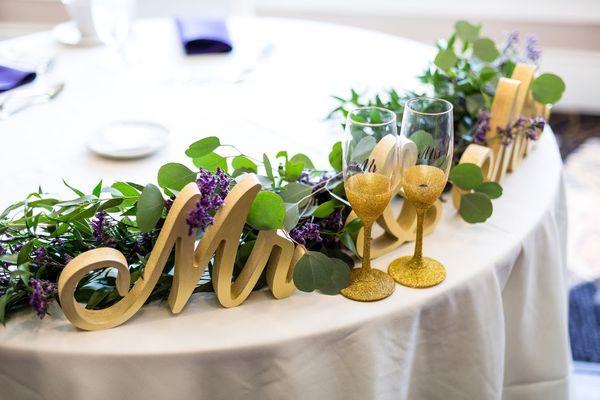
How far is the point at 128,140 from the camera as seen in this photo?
54.2 inches

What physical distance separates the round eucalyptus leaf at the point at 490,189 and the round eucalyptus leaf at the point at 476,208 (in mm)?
19

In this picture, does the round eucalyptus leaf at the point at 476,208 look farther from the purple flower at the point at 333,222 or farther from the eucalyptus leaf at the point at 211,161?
the eucalyptus leaf at the point at 211,161

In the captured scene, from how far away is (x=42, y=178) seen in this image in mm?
1251

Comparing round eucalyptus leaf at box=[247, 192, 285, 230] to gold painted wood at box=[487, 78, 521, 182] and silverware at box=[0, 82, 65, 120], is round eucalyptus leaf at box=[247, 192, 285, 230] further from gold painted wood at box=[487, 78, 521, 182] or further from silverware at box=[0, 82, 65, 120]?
silverware at box=[0, 82, 65, 120]

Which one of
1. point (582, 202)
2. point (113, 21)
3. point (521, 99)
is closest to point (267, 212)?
point (521, 99)

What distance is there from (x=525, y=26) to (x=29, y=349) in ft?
11.4

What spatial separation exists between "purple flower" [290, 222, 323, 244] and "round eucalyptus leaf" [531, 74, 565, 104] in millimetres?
647

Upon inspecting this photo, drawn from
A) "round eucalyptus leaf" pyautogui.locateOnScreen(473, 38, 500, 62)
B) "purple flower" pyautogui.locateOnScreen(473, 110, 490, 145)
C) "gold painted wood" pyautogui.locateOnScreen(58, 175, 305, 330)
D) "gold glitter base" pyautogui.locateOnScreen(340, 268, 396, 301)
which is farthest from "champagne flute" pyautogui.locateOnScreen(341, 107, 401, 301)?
"round eucalyptus leaf" pyautogui.locateOnScreen(473, 38, 500, 62)

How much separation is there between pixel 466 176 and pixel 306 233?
13.0 inches

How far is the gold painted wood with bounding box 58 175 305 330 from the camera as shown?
86 cm

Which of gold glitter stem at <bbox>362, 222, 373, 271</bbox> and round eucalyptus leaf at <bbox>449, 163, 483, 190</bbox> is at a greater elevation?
round eucalyptus leaf at <bbox>449, 163, 483, 190</bbox>

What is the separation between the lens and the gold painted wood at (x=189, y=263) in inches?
33.8

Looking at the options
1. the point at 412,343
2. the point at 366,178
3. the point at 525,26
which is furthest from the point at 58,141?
the point at 525,26

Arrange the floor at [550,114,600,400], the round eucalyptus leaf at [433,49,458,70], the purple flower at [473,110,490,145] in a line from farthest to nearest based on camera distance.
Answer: the floor at [550,114,600,400]
the round eucalyptus leaf at [433,49,458,70]
the purple flower at [473,110,490,145]
